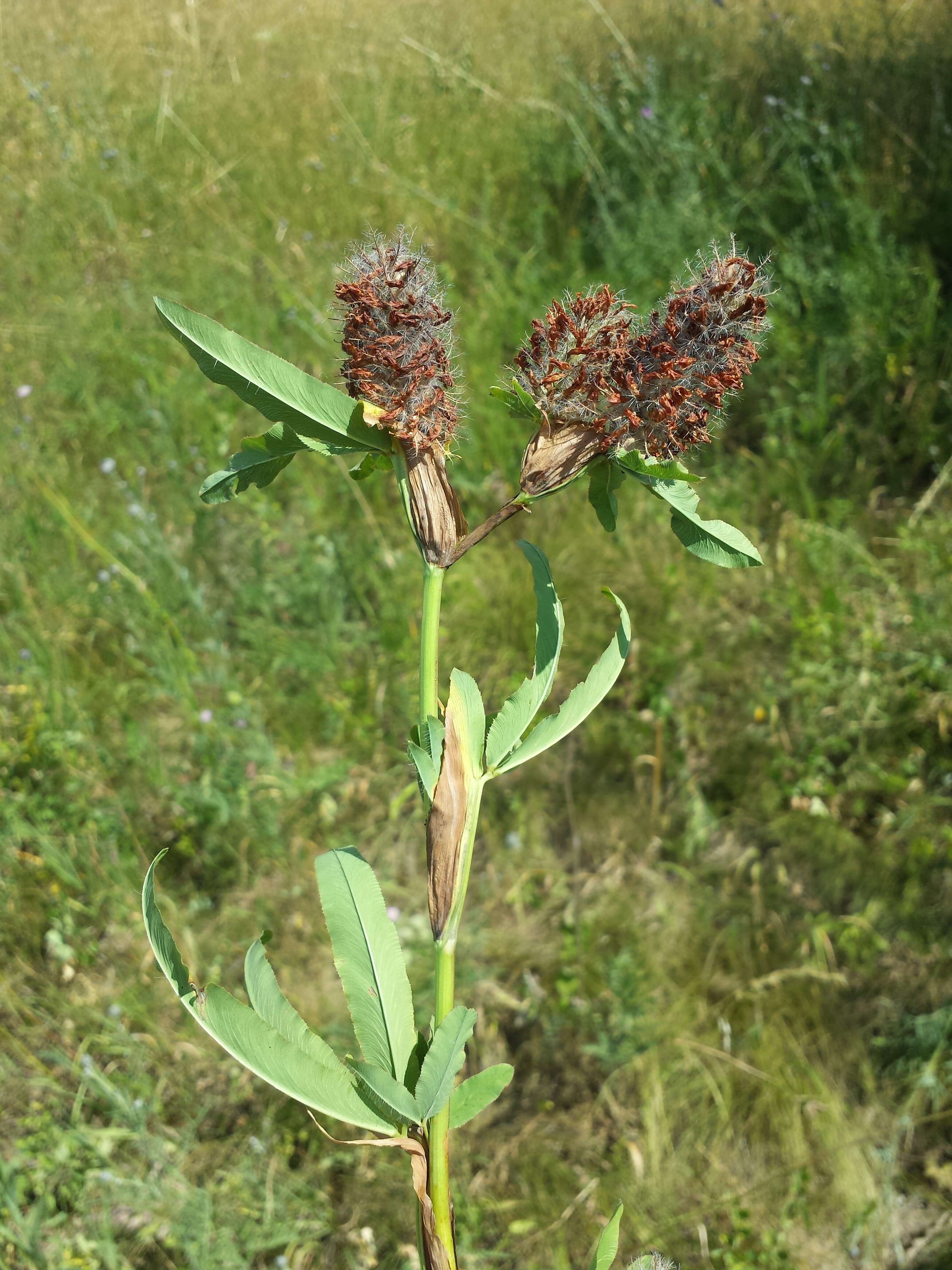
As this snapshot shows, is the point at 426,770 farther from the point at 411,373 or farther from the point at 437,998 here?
the point at 411,373

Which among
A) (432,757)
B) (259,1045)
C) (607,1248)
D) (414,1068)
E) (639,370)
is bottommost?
(607,1248)

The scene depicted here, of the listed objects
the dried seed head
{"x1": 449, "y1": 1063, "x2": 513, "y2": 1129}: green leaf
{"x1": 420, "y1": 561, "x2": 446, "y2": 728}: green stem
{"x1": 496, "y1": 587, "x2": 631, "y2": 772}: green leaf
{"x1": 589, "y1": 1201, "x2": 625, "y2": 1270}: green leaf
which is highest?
the dried seed head

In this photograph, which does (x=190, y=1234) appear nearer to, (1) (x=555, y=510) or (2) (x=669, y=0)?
(1) (x=555, y=510)

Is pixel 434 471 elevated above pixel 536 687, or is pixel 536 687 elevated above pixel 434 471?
pixel 434 471

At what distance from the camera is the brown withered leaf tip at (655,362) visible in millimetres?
662

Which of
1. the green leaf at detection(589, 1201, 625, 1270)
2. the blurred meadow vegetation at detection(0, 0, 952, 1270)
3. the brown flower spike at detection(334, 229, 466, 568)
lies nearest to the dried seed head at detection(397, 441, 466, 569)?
the brown flower spike at detection(334, 229, 466, 568)

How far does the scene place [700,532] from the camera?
721mm

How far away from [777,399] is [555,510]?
89cm

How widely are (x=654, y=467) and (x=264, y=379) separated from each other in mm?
309

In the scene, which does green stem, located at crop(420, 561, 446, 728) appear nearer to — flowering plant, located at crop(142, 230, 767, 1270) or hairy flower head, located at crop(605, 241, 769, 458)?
flowering plant, located at crop(142, 230, 767, 1270)

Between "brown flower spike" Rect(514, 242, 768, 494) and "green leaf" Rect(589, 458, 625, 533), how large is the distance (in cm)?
4

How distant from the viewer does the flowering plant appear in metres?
0.66

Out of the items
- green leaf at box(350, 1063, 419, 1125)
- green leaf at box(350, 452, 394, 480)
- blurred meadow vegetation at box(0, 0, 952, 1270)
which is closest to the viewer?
green leaf at box(350, 1063, 419, 1125)

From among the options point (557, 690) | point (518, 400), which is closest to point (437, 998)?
point (518, 400)
